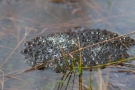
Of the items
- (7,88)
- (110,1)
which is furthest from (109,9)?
(7,88)

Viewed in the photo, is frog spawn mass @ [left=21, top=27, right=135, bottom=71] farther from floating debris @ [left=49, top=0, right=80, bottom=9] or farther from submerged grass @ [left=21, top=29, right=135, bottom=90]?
floating debris @ [left=49, top=0, right=80, bottom=9]

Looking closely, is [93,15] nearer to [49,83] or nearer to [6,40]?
[6,40]

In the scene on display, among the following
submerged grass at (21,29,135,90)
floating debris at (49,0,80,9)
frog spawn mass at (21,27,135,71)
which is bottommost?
submerged grass at (21,29,135,90)

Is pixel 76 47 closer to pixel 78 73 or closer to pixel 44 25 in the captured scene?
pixel 78 73

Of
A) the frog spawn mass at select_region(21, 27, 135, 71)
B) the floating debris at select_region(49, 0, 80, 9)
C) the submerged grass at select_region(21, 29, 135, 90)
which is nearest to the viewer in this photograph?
the submerged grass at select_region(21, 29, 135, 90)

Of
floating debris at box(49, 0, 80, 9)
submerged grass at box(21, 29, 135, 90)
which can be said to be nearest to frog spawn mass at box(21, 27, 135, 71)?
submerged grass at box(21, 29, 135, 90)

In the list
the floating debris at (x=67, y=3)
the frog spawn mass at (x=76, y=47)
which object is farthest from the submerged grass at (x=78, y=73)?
the floating debris at (x=67, y=3)

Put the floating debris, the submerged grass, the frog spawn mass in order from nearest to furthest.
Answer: the submerged grass, the frog spawn mass, the floating debris
